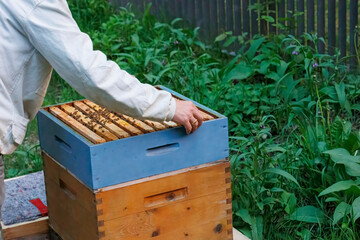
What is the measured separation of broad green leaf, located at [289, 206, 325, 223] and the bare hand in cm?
92

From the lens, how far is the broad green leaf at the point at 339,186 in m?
3.29

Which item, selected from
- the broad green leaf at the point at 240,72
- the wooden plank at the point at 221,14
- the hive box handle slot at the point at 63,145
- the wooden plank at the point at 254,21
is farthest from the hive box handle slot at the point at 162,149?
the wooden plank at the point at 221,14

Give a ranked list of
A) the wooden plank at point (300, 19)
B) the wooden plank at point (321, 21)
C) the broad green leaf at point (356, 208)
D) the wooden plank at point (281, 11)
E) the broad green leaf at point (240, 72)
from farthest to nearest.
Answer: the wooden plank at point (281, 11) < the wooden plank at point (300, 19) < the wooden plank at point (321, 21) < the broad green leaf at point (240, 72) < the broad green leaf at point (356, 208)

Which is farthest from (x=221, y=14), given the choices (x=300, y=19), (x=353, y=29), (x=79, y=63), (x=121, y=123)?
(x=79, y=63)

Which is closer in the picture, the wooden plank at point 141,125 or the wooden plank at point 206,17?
the wooden plank at point 141,125

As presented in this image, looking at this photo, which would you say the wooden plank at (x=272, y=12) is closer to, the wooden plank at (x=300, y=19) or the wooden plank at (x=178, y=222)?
the wooden plank at (x=300, y=19)

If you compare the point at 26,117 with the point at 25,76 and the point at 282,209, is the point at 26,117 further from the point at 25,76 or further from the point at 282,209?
the point at 282,209

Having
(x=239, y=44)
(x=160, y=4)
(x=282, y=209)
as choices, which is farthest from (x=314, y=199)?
(x=160, y=4)

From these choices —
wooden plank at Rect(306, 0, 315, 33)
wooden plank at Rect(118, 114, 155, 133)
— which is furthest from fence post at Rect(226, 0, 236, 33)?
wooden plank at Rect(118, 114, 155, 133)

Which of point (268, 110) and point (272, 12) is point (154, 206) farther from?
point (272, 12)

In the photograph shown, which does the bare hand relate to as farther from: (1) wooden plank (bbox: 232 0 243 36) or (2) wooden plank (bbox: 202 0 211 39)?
→ (2) wooden plank (bbox: 202 0 211 39)

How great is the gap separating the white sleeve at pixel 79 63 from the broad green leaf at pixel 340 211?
119 cm

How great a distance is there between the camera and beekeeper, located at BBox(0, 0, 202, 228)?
2459 millimetres

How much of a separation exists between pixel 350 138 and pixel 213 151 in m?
0.96
